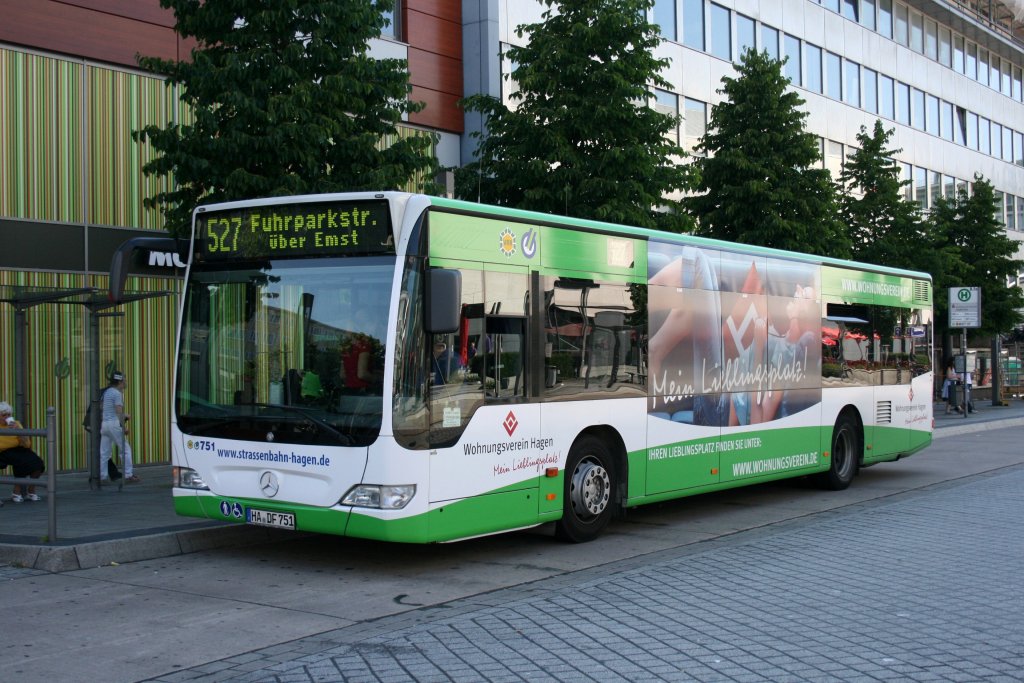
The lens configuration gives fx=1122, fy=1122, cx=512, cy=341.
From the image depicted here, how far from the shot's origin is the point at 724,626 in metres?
6.96

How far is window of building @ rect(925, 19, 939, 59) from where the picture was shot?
4341 centimetres

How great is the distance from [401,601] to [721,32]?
2633cm

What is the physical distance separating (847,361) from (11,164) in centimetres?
1153

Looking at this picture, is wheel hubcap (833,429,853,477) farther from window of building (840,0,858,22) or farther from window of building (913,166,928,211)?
window of building (913,166,928,211)

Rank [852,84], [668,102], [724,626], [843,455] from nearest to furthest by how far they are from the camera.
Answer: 1. [724,626]
2. [843,455]
3. [668,102]
4. [852,84]

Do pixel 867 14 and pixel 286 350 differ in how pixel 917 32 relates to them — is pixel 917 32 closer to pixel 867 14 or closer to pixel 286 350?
pixel 867 14

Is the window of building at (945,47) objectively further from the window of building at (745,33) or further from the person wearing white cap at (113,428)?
the person wearing white cap at (113,428)

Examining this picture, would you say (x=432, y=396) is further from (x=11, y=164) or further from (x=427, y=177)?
(x=11, y=164)

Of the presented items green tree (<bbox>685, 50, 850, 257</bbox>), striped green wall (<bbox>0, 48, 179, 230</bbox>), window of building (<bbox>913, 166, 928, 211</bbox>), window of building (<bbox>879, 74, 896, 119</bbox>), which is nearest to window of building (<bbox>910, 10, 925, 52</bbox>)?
window of building (<bbox>879, 74, 896, 119</bbox>)

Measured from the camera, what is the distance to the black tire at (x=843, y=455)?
47.8ft

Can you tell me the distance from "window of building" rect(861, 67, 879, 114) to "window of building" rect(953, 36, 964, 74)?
838 cm

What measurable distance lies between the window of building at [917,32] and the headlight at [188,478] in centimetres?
3916

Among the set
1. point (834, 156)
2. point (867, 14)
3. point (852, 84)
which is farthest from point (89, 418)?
point (867, 14)

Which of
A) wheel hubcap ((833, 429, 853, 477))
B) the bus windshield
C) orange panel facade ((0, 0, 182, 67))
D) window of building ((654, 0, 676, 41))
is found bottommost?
wheel hubcap ((833, 429, 853, 477))
